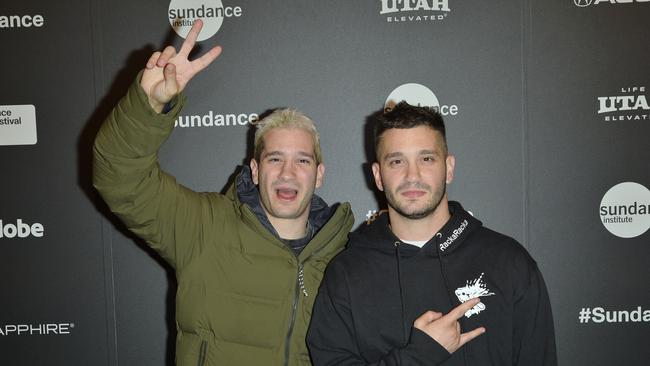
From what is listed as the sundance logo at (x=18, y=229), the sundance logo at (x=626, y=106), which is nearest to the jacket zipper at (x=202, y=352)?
the sundance logo at (x=18, y=229)

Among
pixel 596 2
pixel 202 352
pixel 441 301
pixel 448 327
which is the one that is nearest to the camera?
pixel 448 327

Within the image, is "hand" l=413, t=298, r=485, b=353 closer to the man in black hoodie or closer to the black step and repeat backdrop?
the man in black hoodie

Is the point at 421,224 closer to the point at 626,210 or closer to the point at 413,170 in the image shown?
the point at 413,170

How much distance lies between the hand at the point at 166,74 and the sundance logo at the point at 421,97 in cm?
102

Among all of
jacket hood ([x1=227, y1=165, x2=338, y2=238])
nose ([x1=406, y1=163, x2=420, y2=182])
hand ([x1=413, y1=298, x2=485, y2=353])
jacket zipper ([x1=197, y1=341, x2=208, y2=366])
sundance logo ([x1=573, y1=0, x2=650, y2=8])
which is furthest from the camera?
sundance logo ([x1=573, y1=0, x2=650, y2=8])

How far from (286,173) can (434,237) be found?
1.61 feet

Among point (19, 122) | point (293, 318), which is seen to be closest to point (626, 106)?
point (293, 318)

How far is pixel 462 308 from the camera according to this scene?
149 cm

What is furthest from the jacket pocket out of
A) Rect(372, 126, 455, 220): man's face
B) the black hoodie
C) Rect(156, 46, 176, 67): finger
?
Rect(156, 46, 176, 67): finger

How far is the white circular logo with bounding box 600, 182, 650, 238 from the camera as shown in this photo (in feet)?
7.78

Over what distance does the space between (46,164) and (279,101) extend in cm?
102

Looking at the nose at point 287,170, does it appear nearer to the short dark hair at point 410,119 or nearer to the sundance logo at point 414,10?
the short dark hair at point 410,119

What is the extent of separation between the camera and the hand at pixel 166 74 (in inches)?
58.7

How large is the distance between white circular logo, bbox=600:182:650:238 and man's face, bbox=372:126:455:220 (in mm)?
1080
